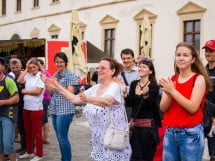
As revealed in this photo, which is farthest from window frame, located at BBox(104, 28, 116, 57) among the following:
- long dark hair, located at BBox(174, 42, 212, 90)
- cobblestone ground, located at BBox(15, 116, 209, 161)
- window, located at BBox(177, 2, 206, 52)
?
long dark hair, located at BBox(174, 42, 212, 90)

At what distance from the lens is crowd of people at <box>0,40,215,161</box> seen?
3828 mm

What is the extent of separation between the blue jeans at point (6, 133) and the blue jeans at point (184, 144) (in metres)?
2.88

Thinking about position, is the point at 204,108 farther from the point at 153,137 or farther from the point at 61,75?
the point at 61,75

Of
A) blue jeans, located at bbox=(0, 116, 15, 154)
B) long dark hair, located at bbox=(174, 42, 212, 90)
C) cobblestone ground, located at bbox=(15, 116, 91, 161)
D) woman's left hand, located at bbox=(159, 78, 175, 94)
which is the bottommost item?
cobblestone ground, located at bbox=(15, 116, 91, 161)

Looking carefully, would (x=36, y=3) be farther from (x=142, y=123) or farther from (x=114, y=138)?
(x=114, y=138)

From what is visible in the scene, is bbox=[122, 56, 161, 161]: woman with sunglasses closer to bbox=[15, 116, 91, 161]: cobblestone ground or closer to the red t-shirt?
the red t-shirt

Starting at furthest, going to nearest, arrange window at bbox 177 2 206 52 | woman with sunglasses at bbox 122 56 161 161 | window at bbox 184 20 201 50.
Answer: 1. window at bbox 184 20 201 50
2. window at bbox 177 2 206 52
3. woman with sunglasses at bbox 122 56 161 161

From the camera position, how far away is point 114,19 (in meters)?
23.6

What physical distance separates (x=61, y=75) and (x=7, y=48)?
15447 millimetres

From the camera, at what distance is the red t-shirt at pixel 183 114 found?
380 cm

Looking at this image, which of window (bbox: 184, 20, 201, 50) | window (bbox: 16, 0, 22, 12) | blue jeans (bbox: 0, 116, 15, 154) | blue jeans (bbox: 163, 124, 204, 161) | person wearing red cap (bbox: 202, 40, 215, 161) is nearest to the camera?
blue jeans (bbox: 163, 124, 204, 161)

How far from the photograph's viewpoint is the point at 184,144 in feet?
12.5

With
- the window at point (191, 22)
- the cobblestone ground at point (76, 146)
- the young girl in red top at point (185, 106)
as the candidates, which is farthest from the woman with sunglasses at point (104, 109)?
the window at point (191, 22)

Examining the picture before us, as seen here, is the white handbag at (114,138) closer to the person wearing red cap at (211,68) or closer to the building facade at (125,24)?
the person wearing red cap at (211,68)
